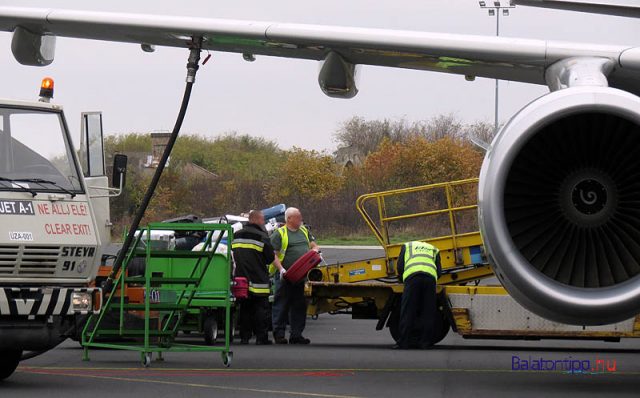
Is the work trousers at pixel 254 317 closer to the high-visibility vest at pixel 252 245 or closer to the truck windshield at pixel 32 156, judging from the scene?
the high-visibility vest at pixel 252 245

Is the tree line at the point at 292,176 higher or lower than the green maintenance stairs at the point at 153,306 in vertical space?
higher

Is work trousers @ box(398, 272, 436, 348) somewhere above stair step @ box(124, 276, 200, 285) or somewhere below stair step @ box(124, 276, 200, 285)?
below

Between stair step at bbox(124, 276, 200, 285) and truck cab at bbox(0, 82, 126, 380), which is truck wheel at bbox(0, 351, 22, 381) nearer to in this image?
truck cab at bbox(0, 82, 126, 380)

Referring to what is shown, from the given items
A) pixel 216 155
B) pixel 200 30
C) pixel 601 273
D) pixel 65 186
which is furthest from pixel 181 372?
pixel 216 155

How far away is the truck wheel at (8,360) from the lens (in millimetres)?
11758

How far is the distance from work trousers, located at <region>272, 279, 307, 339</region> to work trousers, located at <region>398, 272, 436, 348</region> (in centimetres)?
155

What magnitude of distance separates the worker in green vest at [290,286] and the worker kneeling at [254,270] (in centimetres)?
26

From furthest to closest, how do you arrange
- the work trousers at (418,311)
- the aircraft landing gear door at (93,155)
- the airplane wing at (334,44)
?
the work trousers at (418,311), the aircraft landing gear door at (93,155), the airplane wing at (334,44)

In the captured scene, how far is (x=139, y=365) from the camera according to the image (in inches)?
535

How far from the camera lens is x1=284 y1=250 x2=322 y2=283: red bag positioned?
1634cm

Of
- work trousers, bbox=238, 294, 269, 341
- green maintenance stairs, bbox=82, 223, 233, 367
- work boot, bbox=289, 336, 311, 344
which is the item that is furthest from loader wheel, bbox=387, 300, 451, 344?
green maintenance stairs, bbox=82, 223, 233, 367

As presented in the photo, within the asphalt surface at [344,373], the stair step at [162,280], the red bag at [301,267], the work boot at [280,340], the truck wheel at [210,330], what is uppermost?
the red bag at [301,267]

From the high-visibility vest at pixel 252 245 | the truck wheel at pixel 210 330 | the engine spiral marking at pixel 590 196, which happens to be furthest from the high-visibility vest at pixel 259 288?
the engine spiral marking at pixel 590 196

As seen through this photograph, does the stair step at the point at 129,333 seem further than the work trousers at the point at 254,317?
No
